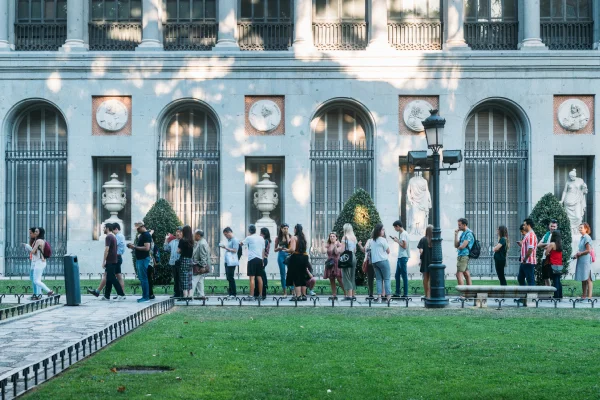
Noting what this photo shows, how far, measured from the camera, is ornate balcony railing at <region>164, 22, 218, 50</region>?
31.6 meters

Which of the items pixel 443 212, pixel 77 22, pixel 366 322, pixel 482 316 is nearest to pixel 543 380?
pixel 366 322

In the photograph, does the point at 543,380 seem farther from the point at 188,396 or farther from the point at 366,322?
the point at 366,322

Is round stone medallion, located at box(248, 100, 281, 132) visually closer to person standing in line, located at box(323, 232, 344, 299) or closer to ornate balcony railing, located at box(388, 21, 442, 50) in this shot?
ornate balcony railing, located at box(388, 21, 442, 50)

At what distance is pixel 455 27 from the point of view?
31.0 m

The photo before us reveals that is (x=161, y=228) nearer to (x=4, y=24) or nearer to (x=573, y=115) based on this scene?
(x=4, y=24)

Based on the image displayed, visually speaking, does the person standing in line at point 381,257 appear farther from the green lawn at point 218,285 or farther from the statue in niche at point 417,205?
the statue in niche at point 417,205

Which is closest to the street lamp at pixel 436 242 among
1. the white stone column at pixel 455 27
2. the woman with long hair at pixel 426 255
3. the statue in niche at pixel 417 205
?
the woman with long hair at pixel 426 255

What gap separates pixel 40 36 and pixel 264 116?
8.13 m

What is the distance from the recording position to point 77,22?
31.1 m

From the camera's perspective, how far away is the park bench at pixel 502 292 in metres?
19.4

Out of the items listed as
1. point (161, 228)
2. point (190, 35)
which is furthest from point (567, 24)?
point (161, 228)

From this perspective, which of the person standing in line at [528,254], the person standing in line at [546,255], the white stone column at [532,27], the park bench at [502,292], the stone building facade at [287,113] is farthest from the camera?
the white stone column at [532,27]

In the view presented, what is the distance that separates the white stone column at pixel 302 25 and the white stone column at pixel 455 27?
4507mm

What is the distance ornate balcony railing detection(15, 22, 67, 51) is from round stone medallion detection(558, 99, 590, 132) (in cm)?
1665
